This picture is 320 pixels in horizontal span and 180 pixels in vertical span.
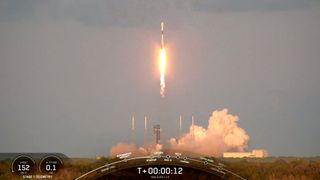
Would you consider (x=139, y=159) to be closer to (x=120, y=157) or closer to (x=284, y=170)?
(x=120, y=157)

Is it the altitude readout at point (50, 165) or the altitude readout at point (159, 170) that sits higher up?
the altitude readout at point (50, 165)

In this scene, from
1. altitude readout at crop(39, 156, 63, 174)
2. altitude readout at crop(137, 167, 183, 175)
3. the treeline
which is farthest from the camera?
the treeline

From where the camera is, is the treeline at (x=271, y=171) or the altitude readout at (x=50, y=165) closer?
the altitude readout at (x=50, y=165)

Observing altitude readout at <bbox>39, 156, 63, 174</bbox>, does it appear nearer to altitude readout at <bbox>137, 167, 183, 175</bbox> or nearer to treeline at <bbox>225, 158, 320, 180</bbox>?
altitude readout at <bbox>137, 167, 183, 175</bbox>

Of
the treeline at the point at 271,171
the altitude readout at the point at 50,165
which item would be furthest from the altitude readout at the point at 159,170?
the treeline at the point at 271,171

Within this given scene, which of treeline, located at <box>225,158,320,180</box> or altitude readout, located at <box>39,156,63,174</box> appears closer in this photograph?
altitude readout, located at <box>39,156,63,174</box>

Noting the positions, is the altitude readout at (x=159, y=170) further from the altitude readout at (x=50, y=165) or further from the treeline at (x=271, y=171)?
the treeline at (x=271, y=171)

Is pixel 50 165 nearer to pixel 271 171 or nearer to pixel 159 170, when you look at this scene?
pixel 159 170

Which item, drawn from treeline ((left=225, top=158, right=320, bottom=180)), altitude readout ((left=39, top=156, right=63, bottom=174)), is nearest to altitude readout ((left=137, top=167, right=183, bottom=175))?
altitude readout ((left=39, top=156, right=63, bottom=174))

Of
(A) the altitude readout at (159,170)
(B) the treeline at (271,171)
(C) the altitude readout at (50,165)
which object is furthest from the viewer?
(B) the treeline at (271,171)

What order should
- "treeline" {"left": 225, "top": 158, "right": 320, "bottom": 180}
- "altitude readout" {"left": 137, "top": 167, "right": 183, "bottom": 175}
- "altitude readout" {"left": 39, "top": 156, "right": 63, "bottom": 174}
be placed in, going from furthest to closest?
"treeline" {"left": 225, "top": 158, "right": 320, "bottom": 180} → "altitude readout" {"left": 39, "top": 156, "right": 63, "bottom": 174} → "altitude readout" {"left": 137, "top": 167, "right": 183, "bottom": 175}

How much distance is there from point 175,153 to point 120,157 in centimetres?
717

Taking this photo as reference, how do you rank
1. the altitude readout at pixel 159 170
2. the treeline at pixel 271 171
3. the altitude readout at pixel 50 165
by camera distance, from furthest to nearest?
the treeline at pixel 271 171 < the altitude readout at pixel 50 165 < the altitude readout at pixel 159 170

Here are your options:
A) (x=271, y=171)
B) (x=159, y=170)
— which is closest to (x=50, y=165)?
(x=159, y=170)
